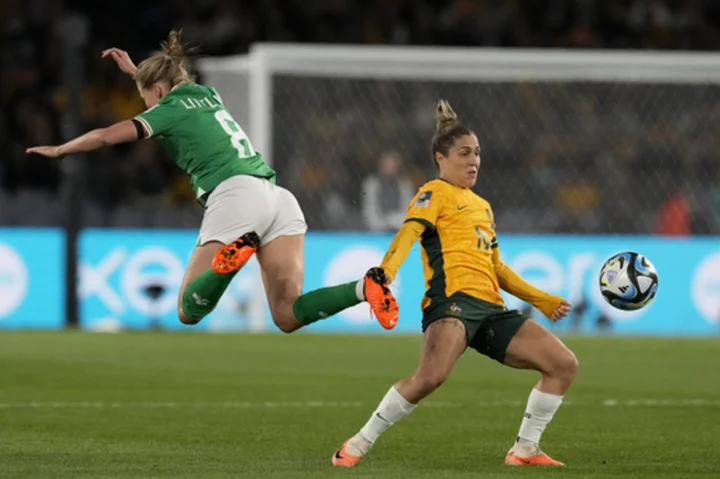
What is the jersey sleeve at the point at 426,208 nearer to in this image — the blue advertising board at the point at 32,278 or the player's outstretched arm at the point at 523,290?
the player's outstretched arm at the point at 523,290

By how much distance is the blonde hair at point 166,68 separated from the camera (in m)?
9.06

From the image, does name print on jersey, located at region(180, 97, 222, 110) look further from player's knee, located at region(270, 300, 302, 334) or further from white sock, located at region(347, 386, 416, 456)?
white sock, located at region(347, 386, 416, 456)

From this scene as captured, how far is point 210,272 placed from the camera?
8.66 m

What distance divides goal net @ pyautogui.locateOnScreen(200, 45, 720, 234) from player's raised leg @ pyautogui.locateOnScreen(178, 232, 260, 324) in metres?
12.1

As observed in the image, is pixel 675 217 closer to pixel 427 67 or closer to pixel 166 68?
pixel 427 67

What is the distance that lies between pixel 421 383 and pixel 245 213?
5.67 feet

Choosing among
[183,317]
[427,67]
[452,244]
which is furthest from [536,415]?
[427,67]

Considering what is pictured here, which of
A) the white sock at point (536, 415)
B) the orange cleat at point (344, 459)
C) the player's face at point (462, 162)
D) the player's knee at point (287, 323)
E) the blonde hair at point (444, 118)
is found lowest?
the orange cleat at point (344, 459)

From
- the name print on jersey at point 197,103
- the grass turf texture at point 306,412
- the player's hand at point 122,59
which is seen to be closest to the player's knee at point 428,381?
the grass turf texture at point 306,412

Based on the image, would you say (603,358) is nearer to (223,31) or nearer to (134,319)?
(134,319)

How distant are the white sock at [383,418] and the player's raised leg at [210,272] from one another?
124cm

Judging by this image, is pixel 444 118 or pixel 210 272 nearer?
pixel 444 118

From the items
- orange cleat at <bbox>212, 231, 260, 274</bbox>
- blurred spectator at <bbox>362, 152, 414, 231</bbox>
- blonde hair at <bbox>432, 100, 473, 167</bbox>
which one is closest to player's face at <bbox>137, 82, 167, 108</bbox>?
orange cleat at <bbox>212, 231, 260, 274</bbox>

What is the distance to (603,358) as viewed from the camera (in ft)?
53.0
